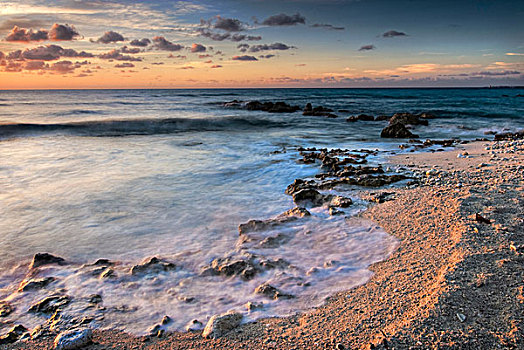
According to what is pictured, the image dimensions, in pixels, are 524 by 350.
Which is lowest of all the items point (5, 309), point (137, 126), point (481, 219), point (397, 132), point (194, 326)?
point (5, 309)

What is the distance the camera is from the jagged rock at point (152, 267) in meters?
4.06

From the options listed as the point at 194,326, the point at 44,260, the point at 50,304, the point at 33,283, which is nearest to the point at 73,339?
the point at 50,304

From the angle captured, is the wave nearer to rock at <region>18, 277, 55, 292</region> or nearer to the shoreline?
rock at <region>18, 277, 55, 292</region>

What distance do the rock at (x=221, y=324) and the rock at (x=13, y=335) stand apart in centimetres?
172

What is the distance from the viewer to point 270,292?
3.45 meters

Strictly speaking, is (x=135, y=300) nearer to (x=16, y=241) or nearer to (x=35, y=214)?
(x=16, y=241)

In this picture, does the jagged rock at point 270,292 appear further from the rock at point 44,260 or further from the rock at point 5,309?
the rock at point 44,260

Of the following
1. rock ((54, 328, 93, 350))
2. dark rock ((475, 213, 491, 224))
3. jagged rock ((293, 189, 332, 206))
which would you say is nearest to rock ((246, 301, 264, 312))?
rock ((54, 328, 93, 350))

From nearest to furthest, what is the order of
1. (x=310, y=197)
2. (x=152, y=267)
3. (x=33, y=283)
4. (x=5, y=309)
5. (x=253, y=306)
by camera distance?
(x=253, y=306) → (x=5, y=309) → (x=33, y=283) → (x=152, y=267) → (x=310, y=197)

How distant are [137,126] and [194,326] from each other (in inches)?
883

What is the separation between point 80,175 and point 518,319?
9605mm

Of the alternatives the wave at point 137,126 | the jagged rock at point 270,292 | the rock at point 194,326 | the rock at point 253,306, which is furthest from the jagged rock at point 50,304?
the wave at point 137,126

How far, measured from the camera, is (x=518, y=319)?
2559mm

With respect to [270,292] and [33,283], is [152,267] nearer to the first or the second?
[33,283]
